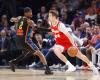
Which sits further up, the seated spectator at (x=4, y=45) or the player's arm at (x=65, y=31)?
the player's arm at (x=65, y=31)

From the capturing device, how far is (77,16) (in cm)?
1908

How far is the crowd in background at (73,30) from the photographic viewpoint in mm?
16328

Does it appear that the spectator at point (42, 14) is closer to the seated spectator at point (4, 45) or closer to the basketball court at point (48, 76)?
the seated spectator at point (4, 45)

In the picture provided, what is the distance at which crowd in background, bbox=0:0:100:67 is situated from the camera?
1633cm

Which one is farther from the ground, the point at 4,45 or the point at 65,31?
the point at 65,31

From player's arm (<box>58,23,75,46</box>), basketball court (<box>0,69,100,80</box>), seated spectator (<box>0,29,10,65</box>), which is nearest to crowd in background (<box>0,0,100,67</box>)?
seated spectator (<box>0,29,10,65</box>)

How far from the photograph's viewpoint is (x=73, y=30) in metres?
17.8

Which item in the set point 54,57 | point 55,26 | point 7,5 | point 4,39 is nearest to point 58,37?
point 55,26

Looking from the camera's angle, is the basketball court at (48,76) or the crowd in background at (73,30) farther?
the crowd in background at (73,30)

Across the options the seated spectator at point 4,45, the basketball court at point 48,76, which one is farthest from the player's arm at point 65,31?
the seated spectator at point 4,45

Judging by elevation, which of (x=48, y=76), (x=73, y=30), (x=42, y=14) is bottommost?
(x=48, y=76)

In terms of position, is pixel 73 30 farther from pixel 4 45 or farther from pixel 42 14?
pixel 42 14

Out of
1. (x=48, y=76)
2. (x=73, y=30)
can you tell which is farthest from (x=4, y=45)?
(x=48, y=76)

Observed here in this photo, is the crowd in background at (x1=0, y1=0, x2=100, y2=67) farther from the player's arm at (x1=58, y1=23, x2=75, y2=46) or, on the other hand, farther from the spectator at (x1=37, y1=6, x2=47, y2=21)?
the player's arm at (x1=58, y1=23, x2=75, y2=46)
